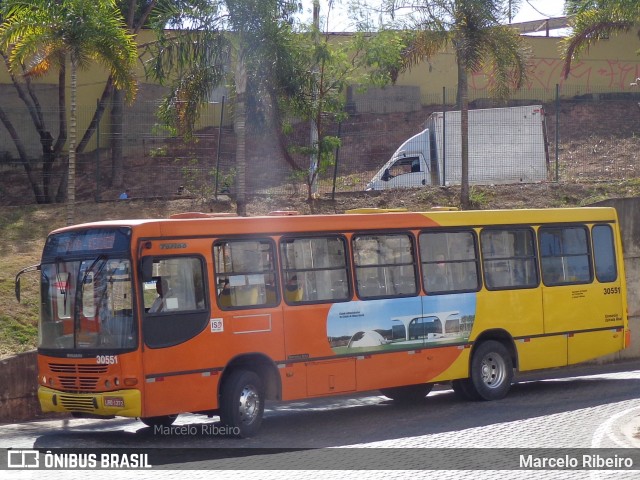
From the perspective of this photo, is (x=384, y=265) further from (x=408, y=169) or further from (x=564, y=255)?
(x=408, y=169)

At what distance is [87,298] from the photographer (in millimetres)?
11719

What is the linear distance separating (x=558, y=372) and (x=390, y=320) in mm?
7359

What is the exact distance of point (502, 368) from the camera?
15406 mm

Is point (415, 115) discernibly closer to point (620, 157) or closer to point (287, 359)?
point (620, 157)

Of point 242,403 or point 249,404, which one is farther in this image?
point 249,404

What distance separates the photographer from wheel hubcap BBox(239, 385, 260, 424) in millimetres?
12078

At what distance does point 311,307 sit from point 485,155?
16.8 metres

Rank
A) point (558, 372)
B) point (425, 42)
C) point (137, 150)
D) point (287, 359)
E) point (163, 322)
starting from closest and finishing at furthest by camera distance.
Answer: point (163, 322) < point (287, 359) < point (558, 372) < point (425, 42) < point (137, 150)

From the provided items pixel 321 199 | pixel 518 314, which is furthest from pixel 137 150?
pixel 518 314

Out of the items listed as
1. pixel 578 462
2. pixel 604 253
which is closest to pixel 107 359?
pixel 578 462

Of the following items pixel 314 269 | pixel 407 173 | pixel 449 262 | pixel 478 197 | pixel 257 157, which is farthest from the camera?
pixel 257 157

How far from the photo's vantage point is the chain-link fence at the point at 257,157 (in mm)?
26750

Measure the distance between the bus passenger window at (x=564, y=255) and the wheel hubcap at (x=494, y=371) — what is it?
5.56 feet

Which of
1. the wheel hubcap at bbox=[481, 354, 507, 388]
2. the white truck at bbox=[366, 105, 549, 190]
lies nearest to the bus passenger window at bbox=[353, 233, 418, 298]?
the wheel hubcap at bbox=[481, 354, 507, 388]
